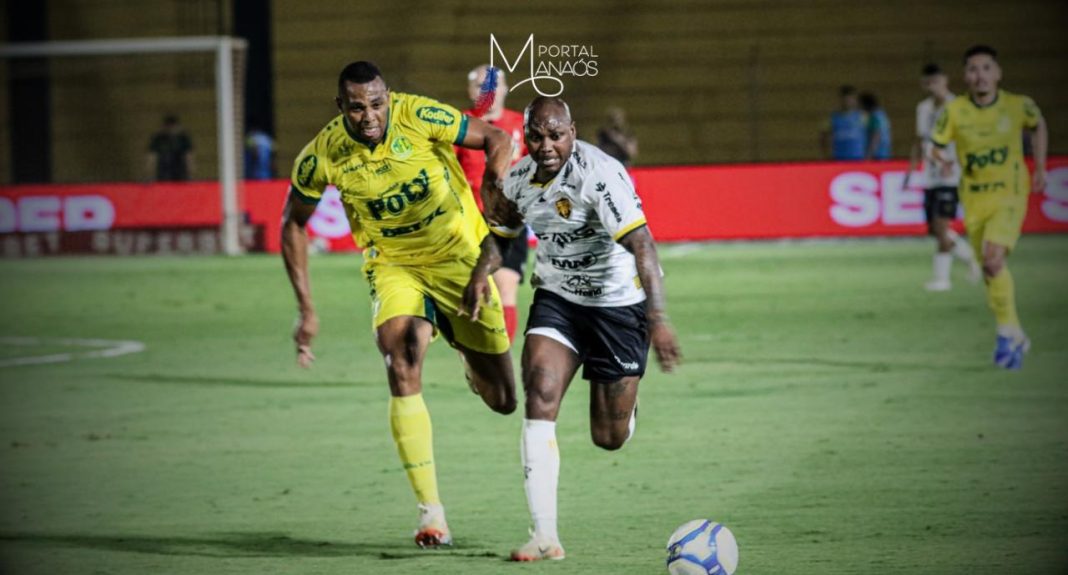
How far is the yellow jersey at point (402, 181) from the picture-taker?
25.8 ft

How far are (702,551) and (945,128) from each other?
757 centimetres

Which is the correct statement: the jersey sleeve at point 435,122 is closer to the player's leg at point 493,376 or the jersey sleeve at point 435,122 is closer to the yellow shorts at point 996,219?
the player's leg at point 493,376

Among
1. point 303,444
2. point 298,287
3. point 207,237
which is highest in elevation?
point 298,287

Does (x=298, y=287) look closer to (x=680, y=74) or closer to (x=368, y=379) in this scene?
(x=368, y=379)

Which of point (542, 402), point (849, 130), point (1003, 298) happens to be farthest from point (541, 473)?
point (849, 130)

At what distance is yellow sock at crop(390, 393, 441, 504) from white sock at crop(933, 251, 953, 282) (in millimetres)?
12419

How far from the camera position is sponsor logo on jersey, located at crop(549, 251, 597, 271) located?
7.41m

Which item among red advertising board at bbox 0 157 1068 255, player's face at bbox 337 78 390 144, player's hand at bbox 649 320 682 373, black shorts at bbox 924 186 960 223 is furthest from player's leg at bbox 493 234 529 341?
red advertising board at bbox 0 157 1068 255

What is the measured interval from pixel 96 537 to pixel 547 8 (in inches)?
1002

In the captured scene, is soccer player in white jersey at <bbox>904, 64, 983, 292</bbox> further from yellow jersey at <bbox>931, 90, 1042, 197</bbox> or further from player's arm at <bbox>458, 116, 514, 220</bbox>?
player's arm at <bbox>458, 116, 514, 220</bbox>

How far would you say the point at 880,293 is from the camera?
18719 mm

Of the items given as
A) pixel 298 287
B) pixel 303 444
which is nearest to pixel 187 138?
pixel 303 444

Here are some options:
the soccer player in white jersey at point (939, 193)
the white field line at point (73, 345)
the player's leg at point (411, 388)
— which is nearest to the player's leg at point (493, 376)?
the player's leg at point (411, 388)

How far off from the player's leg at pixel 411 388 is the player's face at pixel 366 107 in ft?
2.51
